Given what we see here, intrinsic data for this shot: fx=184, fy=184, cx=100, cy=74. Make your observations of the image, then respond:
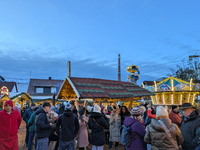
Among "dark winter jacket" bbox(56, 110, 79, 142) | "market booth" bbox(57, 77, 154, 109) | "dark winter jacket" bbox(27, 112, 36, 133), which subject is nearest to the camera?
"dark winter jacket" bbox(56, 110, 79, 142)

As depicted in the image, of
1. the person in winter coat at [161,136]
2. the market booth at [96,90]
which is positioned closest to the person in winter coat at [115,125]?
the market booth at [96,90]

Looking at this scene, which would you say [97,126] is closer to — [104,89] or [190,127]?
[190,127]

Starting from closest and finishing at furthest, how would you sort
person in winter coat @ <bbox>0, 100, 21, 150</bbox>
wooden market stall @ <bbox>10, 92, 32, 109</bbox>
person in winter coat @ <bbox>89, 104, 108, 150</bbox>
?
person in winter coat @ <bbox>0, 100, 21, 150</bbox> → person in winter coat @ <bbox>89, 104, 108, 150</bbox> → wooden market stall @ <bbox>10, 92, 32, 109</bbox>

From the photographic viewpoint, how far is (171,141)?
354 cm

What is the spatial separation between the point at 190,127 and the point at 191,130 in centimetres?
6

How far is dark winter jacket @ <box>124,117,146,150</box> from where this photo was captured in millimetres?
3947

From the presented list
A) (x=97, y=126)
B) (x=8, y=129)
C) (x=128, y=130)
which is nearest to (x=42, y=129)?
(x=8, y=129)

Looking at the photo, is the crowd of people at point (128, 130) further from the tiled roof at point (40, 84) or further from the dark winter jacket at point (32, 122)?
the tiled roof at point (40, 84)

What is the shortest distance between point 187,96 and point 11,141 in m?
18.3

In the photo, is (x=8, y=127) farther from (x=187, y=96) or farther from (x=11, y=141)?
(x=187, y=96)

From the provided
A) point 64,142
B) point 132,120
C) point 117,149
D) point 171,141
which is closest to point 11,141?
point 64,142

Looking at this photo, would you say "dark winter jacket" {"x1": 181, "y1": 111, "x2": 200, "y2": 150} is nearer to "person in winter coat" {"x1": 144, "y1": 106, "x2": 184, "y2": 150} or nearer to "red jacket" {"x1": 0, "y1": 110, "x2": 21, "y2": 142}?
"person in winter coat" {"x1": 144, "y1": 106, "x2": 184, "y2": 150}

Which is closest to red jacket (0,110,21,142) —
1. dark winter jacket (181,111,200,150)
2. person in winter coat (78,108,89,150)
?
person in winter coat (78,108,89,150)

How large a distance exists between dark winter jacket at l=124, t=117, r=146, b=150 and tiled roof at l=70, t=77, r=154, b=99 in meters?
3.62
